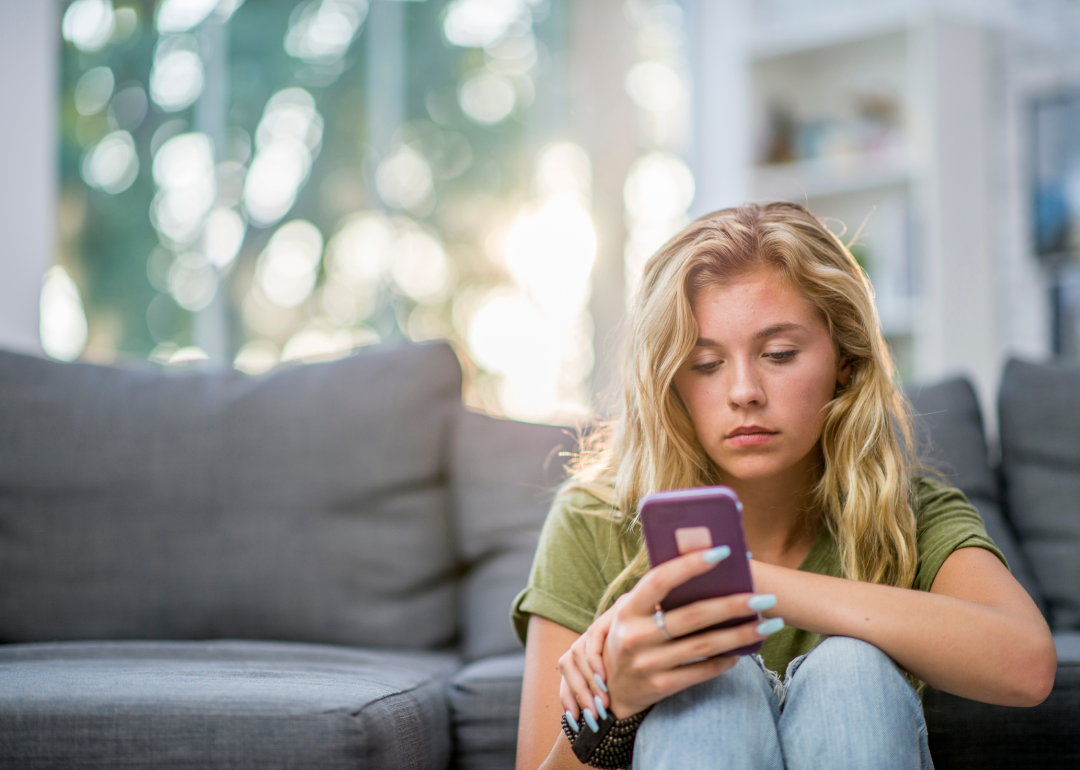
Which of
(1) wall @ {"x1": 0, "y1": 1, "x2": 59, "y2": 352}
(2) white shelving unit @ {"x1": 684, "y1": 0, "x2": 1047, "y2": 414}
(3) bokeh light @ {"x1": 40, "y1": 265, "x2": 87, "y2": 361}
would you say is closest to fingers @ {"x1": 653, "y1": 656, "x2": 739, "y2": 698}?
(1) wall @ {"x1": 0, "y1": 1, "x2": 59, "y2": 352}

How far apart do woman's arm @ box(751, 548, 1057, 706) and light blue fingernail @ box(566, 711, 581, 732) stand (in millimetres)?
242

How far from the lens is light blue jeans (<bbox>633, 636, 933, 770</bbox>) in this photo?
0.88 meters

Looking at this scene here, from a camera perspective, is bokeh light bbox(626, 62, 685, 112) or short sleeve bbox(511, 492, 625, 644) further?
bokeh light bbox(626, 62, 685, 112)

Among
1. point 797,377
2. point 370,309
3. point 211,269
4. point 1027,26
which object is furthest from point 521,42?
point 797,377

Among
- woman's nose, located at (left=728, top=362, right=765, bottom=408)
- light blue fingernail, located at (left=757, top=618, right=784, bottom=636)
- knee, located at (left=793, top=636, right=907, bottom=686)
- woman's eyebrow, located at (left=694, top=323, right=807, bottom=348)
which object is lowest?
knee, located at (left=793, top=636, right=907, bottom=686)

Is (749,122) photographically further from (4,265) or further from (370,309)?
(4,265)

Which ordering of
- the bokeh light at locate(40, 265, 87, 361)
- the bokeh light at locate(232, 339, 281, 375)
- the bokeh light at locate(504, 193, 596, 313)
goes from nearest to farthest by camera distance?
the bokeh light at locate(40, 265, 87, 361) → the bokeh light at locate(232, 339, 281, 375) → the bokeh light at locate(504, 193, 596, 313)

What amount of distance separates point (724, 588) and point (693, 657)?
76mm

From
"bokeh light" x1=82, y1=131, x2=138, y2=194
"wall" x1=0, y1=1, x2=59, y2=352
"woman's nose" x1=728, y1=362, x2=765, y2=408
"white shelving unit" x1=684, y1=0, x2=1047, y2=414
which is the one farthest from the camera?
"bokeh light" x1=82, y1=131, x2=138, y2=194

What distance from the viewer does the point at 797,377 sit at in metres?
1.12

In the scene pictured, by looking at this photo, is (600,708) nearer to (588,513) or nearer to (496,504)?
(588,513)

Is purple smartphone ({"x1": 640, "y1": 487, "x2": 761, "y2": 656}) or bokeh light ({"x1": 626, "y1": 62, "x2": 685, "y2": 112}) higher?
bokeh light ({"x1": 626, "y1": 62, "x2": 685, "y2": 112})

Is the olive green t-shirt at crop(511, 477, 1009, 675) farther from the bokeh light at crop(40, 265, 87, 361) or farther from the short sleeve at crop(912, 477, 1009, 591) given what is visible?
the bokeh light at crop(40, 265, 87, 361)

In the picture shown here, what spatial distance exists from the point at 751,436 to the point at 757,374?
0.08m
